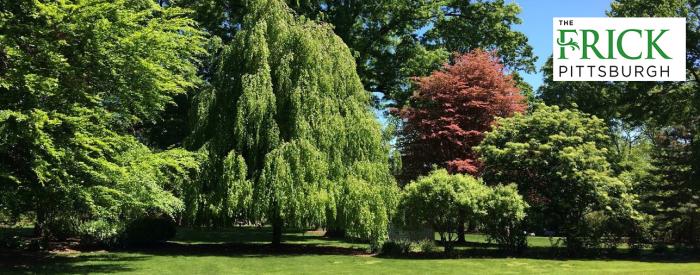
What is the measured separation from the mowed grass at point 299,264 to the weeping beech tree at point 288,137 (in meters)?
1.35

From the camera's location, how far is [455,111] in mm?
22453

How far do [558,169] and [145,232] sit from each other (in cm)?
1442

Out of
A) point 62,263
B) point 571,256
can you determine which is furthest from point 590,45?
point 62,263

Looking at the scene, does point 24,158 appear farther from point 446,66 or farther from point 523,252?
point 446,66

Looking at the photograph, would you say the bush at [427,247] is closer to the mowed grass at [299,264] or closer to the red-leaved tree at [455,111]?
the mowed grass at [299,264]

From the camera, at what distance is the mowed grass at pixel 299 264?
1323 cm

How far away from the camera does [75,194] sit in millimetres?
13102

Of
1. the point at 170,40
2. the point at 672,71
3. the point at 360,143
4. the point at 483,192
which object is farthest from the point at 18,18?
the point at 672,71

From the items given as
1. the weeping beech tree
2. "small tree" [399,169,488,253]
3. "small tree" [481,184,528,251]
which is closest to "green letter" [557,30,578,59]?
"small tree" [481,184,528,251]

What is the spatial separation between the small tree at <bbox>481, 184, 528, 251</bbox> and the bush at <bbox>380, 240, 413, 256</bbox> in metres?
2.54

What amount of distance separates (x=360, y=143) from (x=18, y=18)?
10386 mm

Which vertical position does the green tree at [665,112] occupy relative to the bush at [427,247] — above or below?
above

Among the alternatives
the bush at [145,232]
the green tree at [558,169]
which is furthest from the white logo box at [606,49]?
the bush at [145,232]

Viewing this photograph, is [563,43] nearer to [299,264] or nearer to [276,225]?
[299,264]
